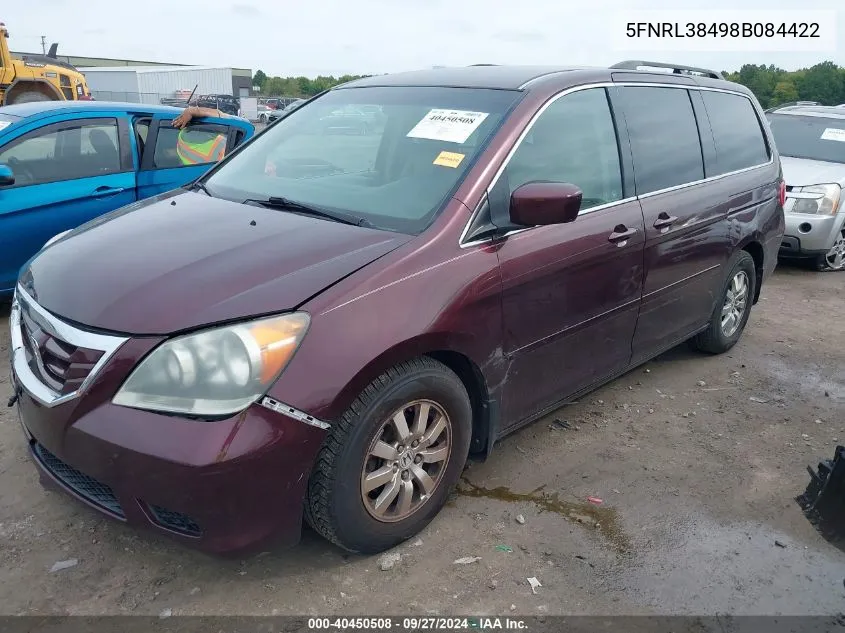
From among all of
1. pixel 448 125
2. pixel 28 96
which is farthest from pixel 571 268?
pixel 28 96

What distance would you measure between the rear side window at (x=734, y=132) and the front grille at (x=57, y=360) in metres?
3.62

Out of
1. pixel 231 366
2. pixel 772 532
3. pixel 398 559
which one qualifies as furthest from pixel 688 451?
pixel 231 366

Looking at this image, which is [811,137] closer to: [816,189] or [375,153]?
[816,189]

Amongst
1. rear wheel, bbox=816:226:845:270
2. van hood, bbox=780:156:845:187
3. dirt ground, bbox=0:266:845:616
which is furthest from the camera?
rear wheel, bbox=816:226:845:270

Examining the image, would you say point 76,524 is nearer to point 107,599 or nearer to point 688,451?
point 107,599

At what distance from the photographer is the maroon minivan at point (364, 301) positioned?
221 cm

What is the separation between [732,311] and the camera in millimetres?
4863

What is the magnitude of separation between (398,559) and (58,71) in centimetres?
1896

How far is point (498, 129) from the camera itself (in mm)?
2996

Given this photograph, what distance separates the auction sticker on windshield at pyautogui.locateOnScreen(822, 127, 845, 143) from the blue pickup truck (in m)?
6.98

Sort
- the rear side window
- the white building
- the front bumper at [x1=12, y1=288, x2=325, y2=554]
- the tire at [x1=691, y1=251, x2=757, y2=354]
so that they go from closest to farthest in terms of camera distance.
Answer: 1. the front bumper at [x1=12, y1=288, x2=325, y2=554]
2. the rear side window
3. the tire at [x1=691, y1=251, x2=757, y2=354]
4. the white building

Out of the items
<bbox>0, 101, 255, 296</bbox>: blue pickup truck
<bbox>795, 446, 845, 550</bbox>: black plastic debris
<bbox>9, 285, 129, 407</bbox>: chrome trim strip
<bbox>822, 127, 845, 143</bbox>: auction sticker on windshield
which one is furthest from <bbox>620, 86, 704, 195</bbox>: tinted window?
<bbox>822, 127, 845, 143</bbox>: auction sticker on windshield

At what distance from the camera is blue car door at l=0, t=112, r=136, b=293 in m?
5.00

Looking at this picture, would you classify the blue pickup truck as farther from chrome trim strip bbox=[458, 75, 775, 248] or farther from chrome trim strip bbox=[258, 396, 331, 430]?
chrome trim strip bbox=[258, 396, 331, 430]
